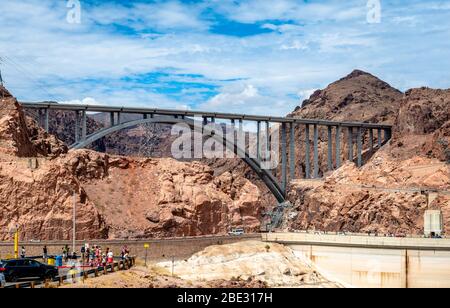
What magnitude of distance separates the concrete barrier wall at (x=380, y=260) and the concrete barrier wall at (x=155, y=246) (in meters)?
7.60

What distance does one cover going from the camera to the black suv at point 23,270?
46.9 metres

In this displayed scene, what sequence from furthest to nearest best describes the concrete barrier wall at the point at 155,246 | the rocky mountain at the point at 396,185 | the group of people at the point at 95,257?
the rocky mountain at the point at 396,185, the concrete barrier wall at the point at 155,246, the group of people at the point at 95,257

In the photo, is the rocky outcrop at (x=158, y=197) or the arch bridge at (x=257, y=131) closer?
the rocky outcrop at (x=158, y=197)

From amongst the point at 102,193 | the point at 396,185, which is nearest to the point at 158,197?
the point at 102,193

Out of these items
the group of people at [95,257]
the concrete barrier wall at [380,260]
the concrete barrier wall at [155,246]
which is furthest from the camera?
the concrete barrier wall at [380,260]

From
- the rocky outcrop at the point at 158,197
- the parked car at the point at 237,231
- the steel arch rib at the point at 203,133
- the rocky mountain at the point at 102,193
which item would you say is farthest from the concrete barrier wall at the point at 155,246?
the steel arch rib at the point at 203,133

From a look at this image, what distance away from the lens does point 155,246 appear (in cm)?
7144

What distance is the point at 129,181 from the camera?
86.7 metres

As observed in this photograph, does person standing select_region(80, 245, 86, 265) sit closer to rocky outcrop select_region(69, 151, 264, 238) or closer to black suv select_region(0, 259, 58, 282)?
black suv select_region(0, 259, 58, 282)

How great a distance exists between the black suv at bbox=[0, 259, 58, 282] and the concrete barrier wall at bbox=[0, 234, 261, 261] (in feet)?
38.4

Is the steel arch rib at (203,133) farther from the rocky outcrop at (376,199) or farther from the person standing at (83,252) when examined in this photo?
the person standing at (83,252)

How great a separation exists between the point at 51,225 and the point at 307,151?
2975 inches

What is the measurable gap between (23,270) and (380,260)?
37.2m
